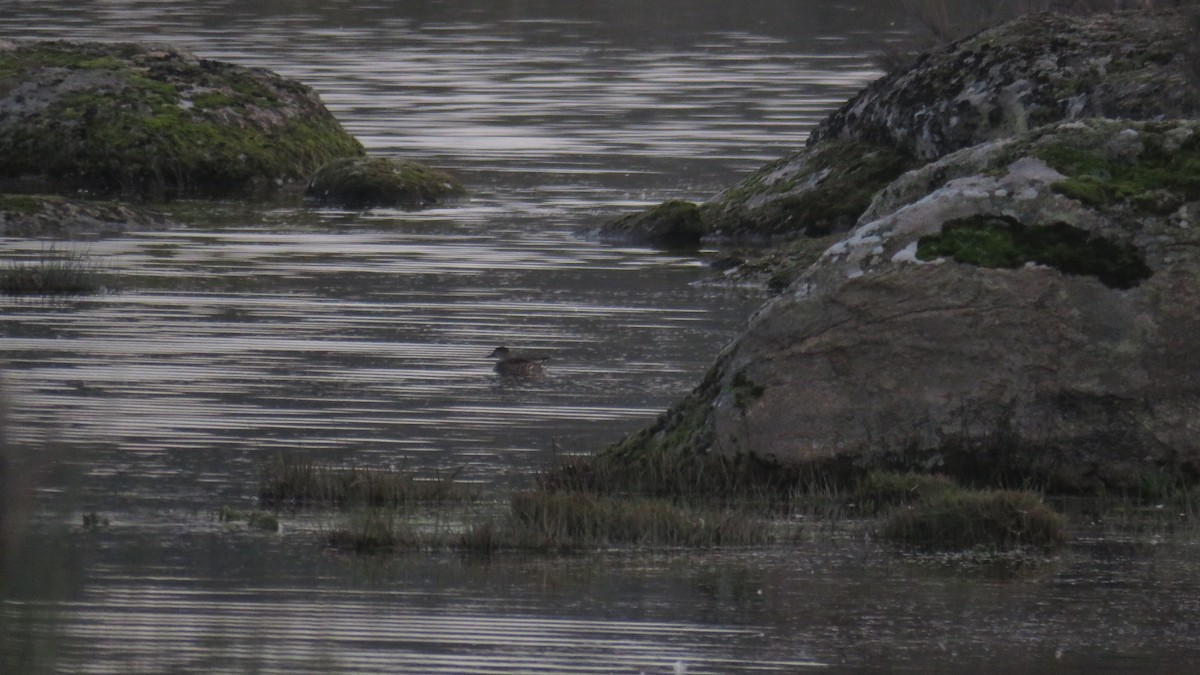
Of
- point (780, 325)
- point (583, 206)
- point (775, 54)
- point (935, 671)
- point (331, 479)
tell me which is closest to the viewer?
point (935, 671)

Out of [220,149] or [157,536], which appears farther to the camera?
[220,149]

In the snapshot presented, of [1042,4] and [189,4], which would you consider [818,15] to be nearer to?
[189,4]

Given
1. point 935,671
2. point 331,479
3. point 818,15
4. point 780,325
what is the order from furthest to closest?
point 818,15 → point 780,325 → point 331,479 → point 935,671

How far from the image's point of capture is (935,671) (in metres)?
7.28

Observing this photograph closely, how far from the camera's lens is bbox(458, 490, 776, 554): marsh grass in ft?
29.3

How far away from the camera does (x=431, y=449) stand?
1109cm

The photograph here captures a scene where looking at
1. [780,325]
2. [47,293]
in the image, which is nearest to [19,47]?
[47,293]

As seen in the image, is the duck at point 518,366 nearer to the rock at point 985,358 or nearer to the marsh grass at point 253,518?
the rock at point 985,358

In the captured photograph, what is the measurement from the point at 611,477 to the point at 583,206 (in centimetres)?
1345

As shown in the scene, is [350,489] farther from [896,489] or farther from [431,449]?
[896,489]

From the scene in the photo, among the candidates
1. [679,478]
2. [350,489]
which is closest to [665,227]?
[679,478]

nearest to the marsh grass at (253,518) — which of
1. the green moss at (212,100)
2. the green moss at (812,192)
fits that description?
the green moss at (812,192)

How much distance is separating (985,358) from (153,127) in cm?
1604

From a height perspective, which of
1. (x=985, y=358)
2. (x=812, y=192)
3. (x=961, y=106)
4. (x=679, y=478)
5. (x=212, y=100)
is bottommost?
(x=812, y=192)
